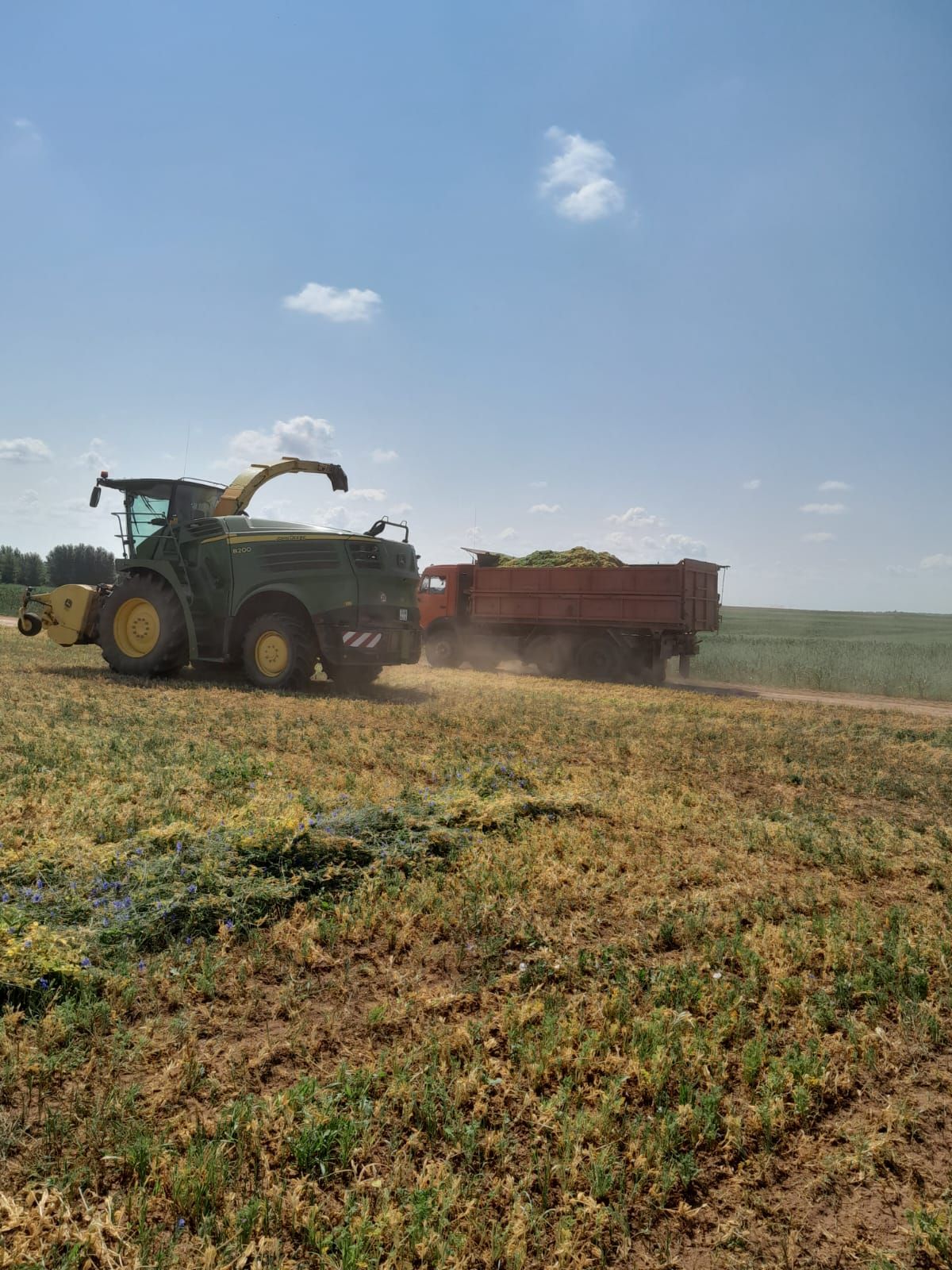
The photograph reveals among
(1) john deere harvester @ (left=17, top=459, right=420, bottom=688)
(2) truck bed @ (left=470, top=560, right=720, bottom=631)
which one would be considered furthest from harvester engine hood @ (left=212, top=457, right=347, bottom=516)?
(2) truck bed @ (left=470, top=560, right=720, bottom=631)

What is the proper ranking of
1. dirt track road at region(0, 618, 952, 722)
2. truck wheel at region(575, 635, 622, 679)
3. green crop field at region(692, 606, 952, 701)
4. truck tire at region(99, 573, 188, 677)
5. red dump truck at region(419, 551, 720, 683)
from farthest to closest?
green crop field at region(692, 606, 952, 701), truck wheel at region(575, 635, 622, 679), red dump truck at region(419, 551, 720, 683), dirt track road at region(0, 618, 952, 722), truck tire at region(99, 573, 188, 677)

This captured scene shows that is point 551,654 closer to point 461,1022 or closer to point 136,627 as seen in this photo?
point 136,627

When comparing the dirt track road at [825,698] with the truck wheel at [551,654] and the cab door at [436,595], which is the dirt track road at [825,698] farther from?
the cab door at [436,595]

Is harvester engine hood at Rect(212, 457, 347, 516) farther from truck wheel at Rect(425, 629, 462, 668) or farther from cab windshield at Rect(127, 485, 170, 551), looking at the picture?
truck wheel at Rect(425, 629, 462, 668)

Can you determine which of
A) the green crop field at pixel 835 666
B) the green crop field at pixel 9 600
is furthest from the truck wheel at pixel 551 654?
the green crop field at pixel 9 600

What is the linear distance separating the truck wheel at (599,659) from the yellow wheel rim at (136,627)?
9609mm

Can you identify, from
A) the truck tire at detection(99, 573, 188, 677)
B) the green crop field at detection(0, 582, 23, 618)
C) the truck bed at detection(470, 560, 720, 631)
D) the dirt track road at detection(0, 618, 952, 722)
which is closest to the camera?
the truck tire at detection(99, 573, 188, 677)

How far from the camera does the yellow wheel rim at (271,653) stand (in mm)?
12203

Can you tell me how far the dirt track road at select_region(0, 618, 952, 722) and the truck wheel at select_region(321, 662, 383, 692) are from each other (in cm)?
677

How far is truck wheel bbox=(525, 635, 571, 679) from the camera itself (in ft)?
61.7

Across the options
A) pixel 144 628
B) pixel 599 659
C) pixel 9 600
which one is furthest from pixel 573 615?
pixel 9 600

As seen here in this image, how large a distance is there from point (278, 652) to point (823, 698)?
1286 centimetres

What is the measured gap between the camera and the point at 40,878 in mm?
4535

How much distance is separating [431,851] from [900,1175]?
3327 millimetres
